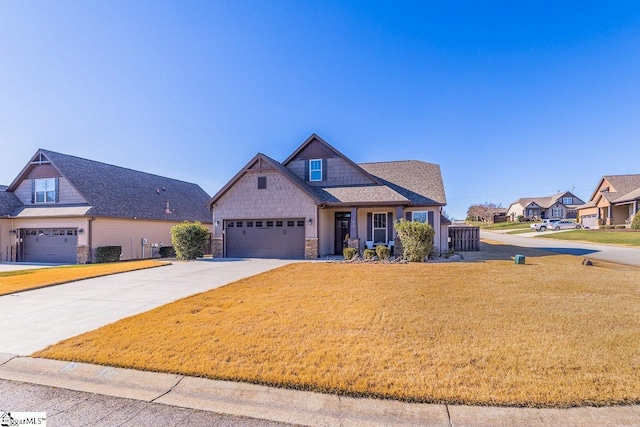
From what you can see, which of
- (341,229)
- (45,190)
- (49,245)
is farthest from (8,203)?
(341,229)

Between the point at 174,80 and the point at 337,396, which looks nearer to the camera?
the point at 337,396

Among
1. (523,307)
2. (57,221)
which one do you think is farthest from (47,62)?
(523,307)

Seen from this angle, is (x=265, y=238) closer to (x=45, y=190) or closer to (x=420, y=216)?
(x=420, y=216)

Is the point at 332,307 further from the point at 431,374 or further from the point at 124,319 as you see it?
the point at 124,319

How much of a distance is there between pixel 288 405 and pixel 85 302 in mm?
7400

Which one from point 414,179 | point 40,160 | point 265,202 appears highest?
point 40,160

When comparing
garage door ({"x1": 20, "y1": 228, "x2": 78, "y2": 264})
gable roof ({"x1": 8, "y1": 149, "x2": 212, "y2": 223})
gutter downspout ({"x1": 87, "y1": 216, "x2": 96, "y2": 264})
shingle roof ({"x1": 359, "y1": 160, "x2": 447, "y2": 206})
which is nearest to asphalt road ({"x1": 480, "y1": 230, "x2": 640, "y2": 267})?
shingle roof ({"x1": 359, "y1": 160, "x2": 447, "y2": 206})

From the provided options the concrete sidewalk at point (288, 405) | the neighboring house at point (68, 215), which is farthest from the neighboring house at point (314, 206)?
the concrete sidewalk at point (288, 405)

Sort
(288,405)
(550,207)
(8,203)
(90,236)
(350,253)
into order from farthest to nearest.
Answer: (550,207) → (8,203) → (90,236) → (350,253) → (288,405)

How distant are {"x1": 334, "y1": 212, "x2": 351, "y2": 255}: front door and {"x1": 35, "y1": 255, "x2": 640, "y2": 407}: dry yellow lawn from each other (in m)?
11.2

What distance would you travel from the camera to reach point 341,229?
65.0 feet

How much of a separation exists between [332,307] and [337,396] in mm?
3325

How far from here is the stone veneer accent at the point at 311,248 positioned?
1761cm

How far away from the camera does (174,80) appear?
611 inches
